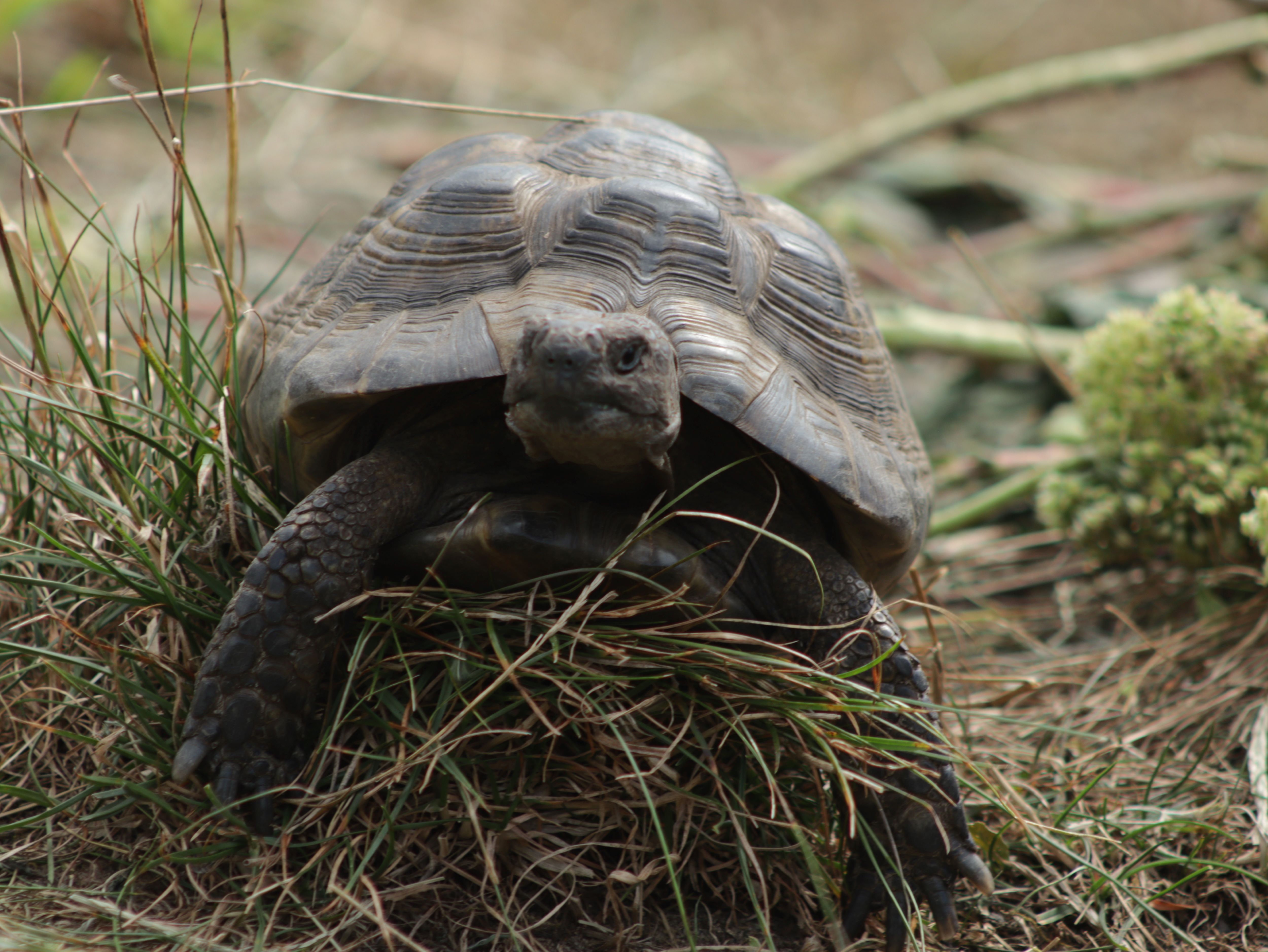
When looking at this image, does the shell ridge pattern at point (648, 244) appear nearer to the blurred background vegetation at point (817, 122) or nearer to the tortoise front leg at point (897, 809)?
the tortoise front leg at point (897, 809)

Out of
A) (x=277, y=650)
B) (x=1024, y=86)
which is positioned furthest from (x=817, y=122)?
(x=277, y=650)

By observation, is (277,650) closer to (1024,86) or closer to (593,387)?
(593,387)

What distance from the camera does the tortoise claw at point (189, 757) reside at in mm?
1728

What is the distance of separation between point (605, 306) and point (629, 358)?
0.26 metres

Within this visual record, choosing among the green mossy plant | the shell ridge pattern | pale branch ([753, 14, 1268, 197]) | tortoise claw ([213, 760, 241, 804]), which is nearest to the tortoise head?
the shell ridge pattern

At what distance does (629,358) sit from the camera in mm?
1688

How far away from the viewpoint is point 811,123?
10.8 m

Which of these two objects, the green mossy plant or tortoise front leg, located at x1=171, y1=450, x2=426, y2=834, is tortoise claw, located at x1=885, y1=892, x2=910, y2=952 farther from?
the green mossy plant

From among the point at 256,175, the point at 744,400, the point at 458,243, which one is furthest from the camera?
the point at 256,175

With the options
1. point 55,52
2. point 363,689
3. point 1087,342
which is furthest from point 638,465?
point 55,52

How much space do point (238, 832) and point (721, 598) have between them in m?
0.95

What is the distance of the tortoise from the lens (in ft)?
5.79

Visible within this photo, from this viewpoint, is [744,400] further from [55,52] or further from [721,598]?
[55,52]

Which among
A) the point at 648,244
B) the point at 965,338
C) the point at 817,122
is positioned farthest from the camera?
the point at 817,122
